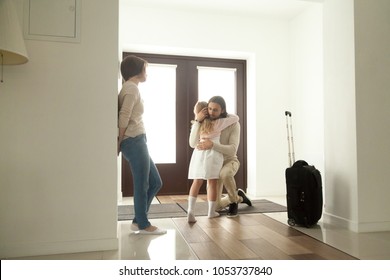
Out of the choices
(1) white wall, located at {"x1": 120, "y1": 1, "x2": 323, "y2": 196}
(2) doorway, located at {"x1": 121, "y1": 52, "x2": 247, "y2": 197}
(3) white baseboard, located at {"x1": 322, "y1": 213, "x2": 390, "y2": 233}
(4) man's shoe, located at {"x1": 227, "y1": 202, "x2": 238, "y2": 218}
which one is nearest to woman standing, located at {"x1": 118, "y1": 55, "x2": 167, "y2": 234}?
(4) man's shoe, located at {"x1": 227, "y1": 202, "x2": 238, "y2": 218}

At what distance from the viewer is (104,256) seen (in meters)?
1.84

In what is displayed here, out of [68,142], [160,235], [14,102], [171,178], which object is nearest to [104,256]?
[160,235]

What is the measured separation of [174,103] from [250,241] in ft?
8.44

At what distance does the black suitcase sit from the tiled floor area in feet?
0.34

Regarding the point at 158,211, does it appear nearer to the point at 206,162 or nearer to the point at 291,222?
the point at 206,162

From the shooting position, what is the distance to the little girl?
2770mm

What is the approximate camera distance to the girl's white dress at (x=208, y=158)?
2773 millimetres

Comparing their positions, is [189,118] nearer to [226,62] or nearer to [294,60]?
[226,62]

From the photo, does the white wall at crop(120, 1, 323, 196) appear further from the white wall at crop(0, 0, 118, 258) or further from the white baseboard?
the white wall at crop(0, 0, 118, 258)

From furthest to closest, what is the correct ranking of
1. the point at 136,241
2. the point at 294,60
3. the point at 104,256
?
the point at 294,60
the point at 136,241
the point at 104,256

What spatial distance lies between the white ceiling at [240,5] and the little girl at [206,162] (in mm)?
1555

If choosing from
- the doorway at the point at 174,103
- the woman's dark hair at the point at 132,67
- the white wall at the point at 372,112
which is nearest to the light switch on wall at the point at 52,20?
the woman's dark hair at the point at 132,67

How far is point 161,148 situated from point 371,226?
2.64 m

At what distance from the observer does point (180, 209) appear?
327 centimetres
